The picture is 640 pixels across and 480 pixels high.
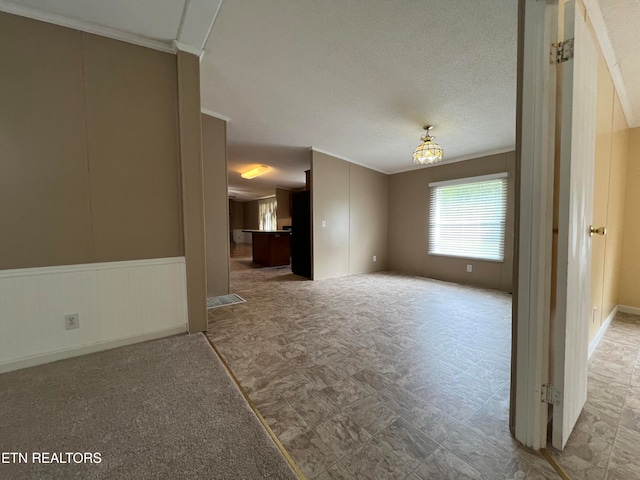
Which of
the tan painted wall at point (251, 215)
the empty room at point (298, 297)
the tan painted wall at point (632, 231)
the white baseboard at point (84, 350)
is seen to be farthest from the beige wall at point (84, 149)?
the tan painted wall at point (251, 215)

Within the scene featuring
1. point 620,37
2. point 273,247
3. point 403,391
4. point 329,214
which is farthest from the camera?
point 273,247

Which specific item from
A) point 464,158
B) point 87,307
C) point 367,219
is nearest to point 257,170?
point 367,219

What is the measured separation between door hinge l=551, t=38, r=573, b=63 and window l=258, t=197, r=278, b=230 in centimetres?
1046

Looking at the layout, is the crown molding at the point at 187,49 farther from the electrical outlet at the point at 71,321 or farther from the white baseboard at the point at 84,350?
the white baseboard at the point at 84,350

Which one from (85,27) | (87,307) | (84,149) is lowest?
(87,307)

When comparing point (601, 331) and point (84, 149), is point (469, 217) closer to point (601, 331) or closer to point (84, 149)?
point (601, 331)

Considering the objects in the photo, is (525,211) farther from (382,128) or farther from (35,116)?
(35,116)

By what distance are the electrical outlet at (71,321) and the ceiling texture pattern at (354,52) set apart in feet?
7.49

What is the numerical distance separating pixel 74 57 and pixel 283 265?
207 inches

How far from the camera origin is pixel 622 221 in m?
2.81

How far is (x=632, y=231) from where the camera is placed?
9.36 feet

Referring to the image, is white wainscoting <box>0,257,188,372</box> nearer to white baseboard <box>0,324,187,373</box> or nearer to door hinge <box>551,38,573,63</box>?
white baseboard <box>0,324,187,373</box>

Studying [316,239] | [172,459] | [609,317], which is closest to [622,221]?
[609,317]

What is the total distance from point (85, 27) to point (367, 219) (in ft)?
15.9
